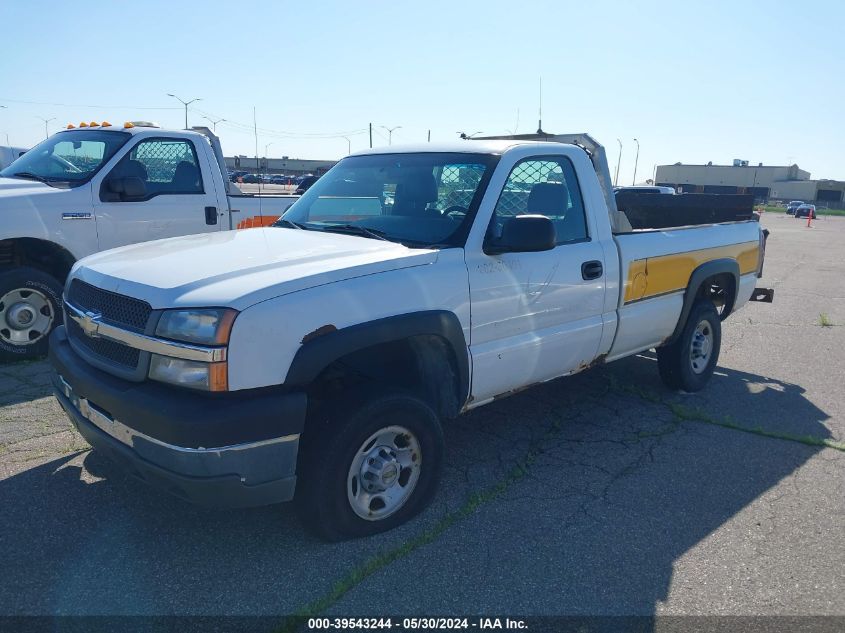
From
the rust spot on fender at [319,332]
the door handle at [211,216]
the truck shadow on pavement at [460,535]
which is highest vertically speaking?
the door handle at [211,216]

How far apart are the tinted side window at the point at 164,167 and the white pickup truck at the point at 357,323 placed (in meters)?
2.72

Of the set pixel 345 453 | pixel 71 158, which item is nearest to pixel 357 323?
pixel 345 453

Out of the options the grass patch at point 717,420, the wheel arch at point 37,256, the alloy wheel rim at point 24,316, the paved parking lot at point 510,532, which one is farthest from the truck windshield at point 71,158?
the grass patch at point 717,420

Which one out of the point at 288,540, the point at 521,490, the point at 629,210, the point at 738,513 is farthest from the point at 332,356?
the point at 629,210

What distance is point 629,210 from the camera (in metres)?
6.82

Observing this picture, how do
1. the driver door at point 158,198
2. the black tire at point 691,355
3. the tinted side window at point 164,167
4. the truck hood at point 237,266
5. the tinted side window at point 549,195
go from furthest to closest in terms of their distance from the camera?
the tinted side window at point 164,167 → the driver door at point 158,198 → the black tire at point 691,355 → the tinted side window at point 549,195 → the truck hood at point 237,266

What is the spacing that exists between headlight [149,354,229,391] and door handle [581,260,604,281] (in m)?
2.44

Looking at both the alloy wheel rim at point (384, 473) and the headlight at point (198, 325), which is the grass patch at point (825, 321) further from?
the headlight at point (198, 325)

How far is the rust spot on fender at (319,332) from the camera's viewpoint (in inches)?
114

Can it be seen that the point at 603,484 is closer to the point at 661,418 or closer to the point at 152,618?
the point at 661,418

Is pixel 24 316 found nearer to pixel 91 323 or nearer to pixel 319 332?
pixel 91 323

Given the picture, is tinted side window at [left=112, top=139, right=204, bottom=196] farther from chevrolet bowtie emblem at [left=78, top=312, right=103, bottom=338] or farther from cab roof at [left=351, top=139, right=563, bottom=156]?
chevrolet bowtie emblem at [left=78, top=312, right=103, bottom=338]

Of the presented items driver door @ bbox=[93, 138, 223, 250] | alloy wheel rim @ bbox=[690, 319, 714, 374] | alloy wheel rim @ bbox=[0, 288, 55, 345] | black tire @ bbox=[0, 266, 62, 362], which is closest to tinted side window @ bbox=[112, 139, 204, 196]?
driver door @ bbox=[93, 138, 223, 250]

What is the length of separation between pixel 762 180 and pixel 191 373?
11247 cm
